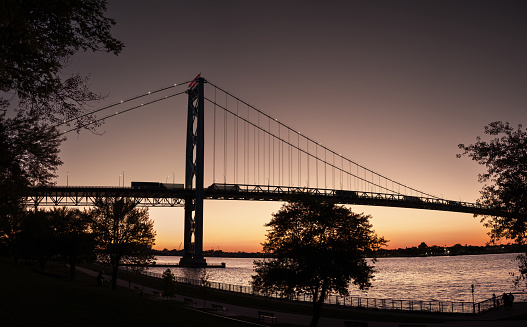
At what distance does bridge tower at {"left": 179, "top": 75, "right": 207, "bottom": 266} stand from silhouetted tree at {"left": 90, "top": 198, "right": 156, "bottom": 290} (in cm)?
4942

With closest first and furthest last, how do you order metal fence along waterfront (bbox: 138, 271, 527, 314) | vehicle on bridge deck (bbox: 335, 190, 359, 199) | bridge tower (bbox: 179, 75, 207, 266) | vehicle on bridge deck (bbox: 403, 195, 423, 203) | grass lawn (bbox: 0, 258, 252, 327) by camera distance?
grass lawn (bbox: 0, 258, 252, 327) < metal fence along waterfront (bbox: 138, 271, 527, 314) < bridge tower (bbox: 179, 75, 207, 266) < vehicle on bridge deck (bbox: 335, 190, 359, 199) < vehicle on bridge deck (bbox: 403, 195, 423, 203)

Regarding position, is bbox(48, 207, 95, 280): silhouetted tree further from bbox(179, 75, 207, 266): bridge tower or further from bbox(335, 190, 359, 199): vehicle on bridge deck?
bbox(335, 190, 359, 199): vehicle on bridge deck

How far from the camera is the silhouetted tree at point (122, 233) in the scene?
155 feet

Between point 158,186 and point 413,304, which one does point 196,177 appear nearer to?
point 158,186

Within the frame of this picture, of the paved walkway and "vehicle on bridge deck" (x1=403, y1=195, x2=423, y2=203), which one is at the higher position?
"vehicle on bridge deck" (x1=403, y1=195, x2=423, y2=203)

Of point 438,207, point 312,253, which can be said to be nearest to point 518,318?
point 312,253

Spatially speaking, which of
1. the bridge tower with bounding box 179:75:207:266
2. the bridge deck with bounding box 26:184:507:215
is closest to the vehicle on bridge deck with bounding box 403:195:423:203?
the bridge deck with bounding box 26:184:507:215

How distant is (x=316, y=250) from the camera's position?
3266 cm

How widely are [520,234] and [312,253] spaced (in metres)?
14.1

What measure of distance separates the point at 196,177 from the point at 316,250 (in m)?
73.1

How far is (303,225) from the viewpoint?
3441 cm

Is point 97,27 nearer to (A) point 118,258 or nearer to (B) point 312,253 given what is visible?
(B) point 312,253

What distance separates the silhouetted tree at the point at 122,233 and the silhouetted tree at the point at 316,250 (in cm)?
1841

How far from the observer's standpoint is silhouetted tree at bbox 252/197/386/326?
32.3 m
